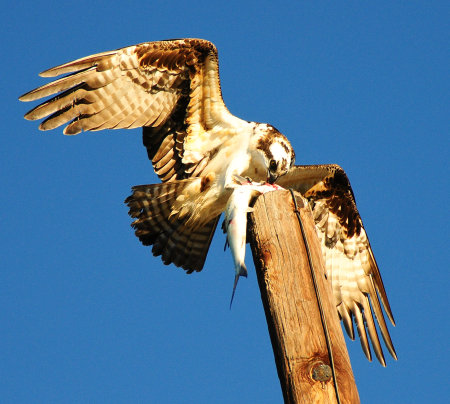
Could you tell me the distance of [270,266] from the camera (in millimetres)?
3730

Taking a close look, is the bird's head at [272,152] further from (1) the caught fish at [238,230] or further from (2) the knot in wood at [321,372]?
(2) the knot in wood at [321,372]

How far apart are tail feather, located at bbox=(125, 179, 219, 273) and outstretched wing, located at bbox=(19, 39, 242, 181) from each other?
1.06ft

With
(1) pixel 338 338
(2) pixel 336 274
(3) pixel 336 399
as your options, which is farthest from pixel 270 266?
(2) pixel 336 274

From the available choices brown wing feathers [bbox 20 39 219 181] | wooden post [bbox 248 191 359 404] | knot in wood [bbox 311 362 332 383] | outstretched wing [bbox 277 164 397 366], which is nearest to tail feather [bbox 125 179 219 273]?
brown wing feathers [bbox 20 39 219 181]

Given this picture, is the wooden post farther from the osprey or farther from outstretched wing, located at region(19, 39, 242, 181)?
outstretched wing, located at region(19, 39, 242, 181)

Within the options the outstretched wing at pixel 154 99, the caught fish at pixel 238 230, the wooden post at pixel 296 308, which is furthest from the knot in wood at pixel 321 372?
the outstretched wing at pixel 154 99

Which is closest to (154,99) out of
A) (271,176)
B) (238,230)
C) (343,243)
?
(271,176)

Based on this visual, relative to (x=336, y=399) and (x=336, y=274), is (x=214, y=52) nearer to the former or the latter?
(x=336, y=274)

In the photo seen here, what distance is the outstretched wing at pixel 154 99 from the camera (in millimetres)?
6008

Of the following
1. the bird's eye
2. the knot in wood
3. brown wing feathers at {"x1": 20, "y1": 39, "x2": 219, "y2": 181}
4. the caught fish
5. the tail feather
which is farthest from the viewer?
the tail feather

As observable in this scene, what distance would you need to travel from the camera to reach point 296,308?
11.6 feet

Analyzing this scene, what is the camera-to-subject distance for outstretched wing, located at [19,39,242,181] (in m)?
6.01

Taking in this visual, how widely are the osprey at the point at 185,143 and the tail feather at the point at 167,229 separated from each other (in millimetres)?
10

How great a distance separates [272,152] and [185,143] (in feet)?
3.10
